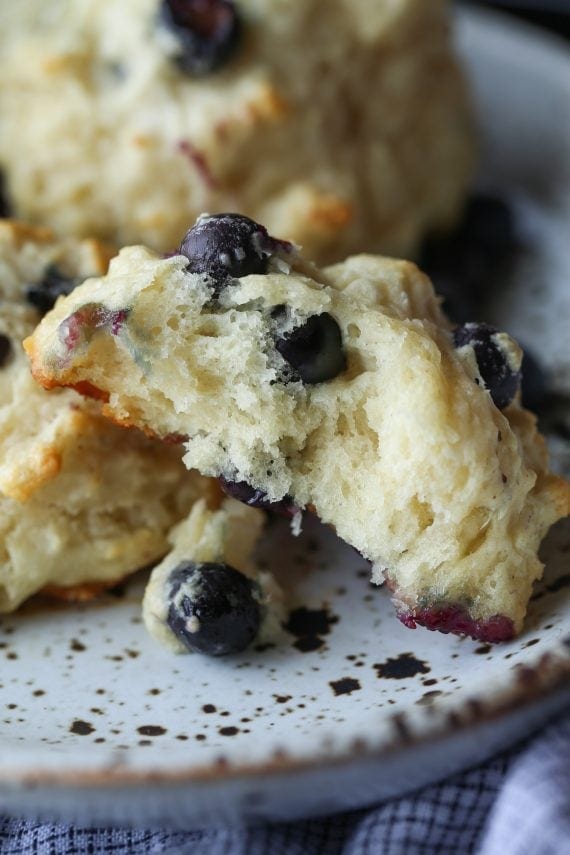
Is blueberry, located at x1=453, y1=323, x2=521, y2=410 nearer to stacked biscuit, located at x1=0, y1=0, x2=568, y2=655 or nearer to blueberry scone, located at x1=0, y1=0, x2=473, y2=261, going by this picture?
stacked biscuit, located at x1=0, y1=0, x2=568, y2=655

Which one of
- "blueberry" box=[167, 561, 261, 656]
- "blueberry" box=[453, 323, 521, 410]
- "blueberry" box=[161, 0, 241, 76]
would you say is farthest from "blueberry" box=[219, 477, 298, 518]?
"blueberry" box=[161, 0, 241, 76]

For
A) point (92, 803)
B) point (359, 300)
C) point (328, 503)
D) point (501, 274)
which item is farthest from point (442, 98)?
point (92, 803)

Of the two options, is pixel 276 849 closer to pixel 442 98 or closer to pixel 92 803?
pixel 92 803

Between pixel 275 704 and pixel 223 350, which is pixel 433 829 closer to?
pixel 275 704

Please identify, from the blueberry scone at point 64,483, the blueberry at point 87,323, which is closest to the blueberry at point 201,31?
the blueberry scone at point 64,483

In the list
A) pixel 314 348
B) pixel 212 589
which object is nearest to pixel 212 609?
pixel 212 589
